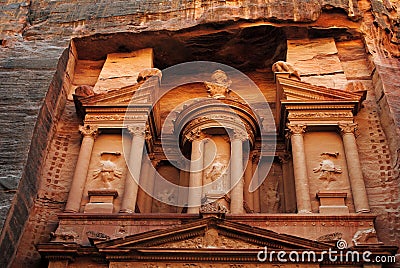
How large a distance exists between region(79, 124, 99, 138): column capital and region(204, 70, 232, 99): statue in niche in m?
3.15

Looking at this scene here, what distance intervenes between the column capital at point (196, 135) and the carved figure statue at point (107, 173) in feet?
6.88

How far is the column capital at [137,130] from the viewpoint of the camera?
44.0 ft

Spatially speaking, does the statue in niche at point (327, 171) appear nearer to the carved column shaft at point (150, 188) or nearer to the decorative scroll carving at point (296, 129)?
the decorative scroll carving at point (296, 129)

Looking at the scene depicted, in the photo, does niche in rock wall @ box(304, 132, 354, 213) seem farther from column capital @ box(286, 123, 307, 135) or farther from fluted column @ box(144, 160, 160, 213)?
fluted column @ box(144, 160, 160, 213)

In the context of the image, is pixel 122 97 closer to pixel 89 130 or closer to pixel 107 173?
pixel 89 130

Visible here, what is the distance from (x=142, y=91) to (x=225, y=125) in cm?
232

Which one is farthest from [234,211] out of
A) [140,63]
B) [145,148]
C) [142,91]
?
[140,63]

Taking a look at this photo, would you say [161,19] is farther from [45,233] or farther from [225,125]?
[45,233]

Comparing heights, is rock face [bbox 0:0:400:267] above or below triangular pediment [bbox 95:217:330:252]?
above

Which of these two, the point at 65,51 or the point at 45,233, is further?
the point at 65,51

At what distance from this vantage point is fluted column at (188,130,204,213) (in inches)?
484

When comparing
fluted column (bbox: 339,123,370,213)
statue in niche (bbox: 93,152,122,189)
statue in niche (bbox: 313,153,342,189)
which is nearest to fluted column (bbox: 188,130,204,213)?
statue in niche (bbox: 93,152,122,189)

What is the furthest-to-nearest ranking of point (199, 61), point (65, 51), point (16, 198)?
point (199, 61)
point (65, 51)
point (16, 198)

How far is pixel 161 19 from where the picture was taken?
637 inches
